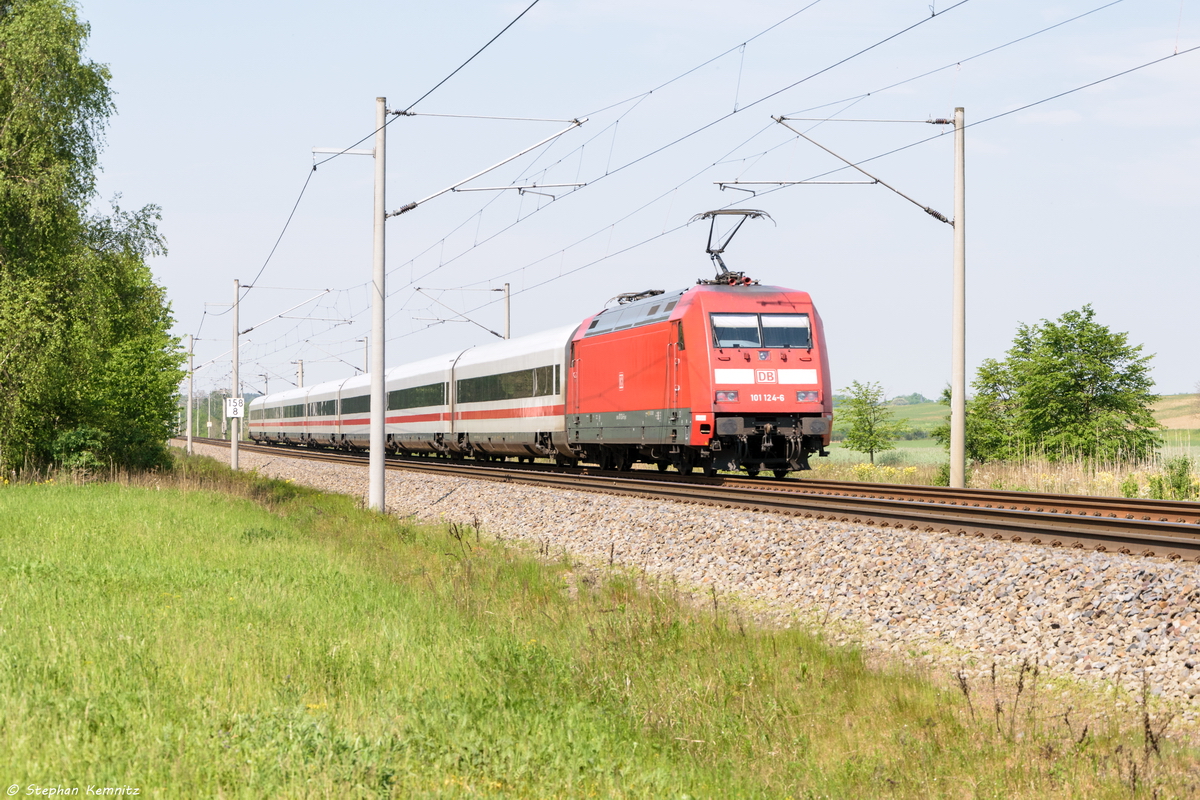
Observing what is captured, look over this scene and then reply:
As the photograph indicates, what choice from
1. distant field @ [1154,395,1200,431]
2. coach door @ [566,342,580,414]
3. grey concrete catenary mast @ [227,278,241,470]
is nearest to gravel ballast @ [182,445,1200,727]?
coach door @ [566,342,580,414]

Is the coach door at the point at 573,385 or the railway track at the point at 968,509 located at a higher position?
the coach door at the point at 573,385

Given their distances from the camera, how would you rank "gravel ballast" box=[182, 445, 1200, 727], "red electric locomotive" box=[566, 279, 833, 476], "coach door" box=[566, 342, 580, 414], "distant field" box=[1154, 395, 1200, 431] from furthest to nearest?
"distant field" box=[1154, 395, 1200, 431] → "coach door" box=[566, 342, 580, 414] → "red electric locomotive" box=[566, 279, 833, 476] → "gravel ballast" box=[182, 445, 1200, 727]

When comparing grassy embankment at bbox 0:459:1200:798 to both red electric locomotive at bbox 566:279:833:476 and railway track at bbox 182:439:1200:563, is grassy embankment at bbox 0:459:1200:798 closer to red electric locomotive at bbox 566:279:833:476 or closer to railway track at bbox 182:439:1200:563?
railway track at bbox 182:439:1200:563

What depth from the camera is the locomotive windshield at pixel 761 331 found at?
2025 centimetres

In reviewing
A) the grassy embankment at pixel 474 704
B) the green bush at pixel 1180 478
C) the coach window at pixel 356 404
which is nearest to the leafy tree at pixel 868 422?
the coach window at pixel 356 404

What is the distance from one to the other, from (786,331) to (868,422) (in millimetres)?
39345

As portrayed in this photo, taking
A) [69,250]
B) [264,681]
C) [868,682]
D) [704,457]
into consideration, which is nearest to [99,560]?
[264,681]

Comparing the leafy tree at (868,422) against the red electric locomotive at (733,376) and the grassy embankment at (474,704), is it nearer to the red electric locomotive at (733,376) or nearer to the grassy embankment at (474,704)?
the red electric locomotive at (733,376)

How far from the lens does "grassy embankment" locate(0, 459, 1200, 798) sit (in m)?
5.15

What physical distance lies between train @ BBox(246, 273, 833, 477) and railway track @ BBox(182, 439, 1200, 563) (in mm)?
846

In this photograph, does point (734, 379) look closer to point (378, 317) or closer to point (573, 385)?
point (378, 317)

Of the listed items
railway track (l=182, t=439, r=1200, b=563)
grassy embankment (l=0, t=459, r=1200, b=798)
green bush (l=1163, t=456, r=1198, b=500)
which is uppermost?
green bush (l=1163, t=456, r=1198, b=500)

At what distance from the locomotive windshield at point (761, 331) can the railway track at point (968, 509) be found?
2.62 meters

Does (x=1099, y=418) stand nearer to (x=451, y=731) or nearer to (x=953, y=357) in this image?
(x=953, y=357)
